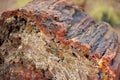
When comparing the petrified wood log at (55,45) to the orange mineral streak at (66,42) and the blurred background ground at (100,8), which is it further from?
the blurred background ground at (100,8)

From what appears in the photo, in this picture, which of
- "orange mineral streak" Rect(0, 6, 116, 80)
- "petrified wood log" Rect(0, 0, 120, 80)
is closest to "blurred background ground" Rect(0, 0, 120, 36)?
"petrified wood log" Rect(0, 0, 120, 80)

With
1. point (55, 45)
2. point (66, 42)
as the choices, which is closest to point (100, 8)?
point (55, 45)

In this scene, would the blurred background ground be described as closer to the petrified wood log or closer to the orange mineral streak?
the petrified wood log

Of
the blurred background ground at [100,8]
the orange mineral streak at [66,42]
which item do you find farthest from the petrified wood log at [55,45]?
Result: the blurred background ground at [100,8]

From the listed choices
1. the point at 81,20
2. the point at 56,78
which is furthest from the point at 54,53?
the point at 81,20

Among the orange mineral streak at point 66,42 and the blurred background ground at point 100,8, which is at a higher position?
the orange mineral streak at point 66,42

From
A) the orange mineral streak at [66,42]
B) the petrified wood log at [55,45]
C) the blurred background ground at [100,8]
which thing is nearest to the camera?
the orange mineral streak at [66,42]
